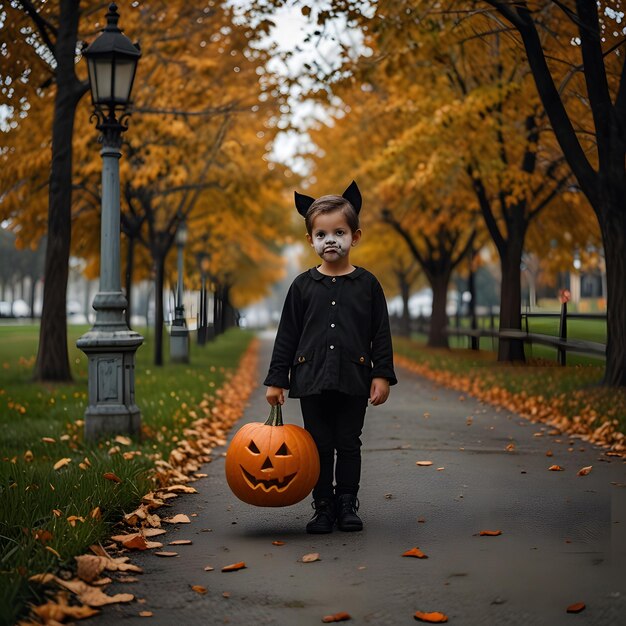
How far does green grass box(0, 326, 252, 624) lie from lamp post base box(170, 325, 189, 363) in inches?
239

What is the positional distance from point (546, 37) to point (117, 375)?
1009 cm

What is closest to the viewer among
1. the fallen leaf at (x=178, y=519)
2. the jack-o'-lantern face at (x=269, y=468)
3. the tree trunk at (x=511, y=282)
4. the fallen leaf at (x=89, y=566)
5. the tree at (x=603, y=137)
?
the fallen leaf at (x=89, y=566)

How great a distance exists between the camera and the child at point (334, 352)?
18.1 feet

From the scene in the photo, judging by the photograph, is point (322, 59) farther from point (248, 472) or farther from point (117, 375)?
point (248, 472)

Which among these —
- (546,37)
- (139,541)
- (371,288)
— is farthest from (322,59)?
(139,541)

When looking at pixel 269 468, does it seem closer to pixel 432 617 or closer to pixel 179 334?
pixel 432 617

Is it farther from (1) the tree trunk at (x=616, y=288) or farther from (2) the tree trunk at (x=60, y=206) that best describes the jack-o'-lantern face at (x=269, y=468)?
(2) the tree trunk at (x=60, y=206)

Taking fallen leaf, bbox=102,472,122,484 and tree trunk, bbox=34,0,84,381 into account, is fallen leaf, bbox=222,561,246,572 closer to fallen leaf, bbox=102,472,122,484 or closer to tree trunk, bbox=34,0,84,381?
fallen leaf, bbox=102,472,122,484

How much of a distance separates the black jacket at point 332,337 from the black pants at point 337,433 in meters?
0.13

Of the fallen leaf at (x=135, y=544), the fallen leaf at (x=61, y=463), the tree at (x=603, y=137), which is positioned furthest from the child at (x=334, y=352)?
Answer: the tree at (x=603, y=137)

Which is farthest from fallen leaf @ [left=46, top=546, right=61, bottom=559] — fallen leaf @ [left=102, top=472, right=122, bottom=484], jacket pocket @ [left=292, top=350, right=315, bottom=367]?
fallen leaf @ [left=102, top=472, right=122, bottom=484]

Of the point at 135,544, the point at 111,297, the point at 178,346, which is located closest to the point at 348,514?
the point at 135,544

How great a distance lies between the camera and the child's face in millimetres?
5496

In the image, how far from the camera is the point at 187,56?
18141mm
